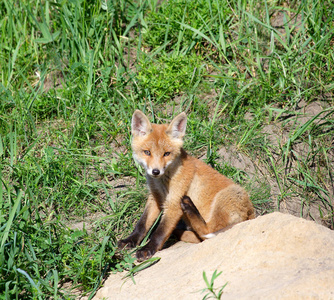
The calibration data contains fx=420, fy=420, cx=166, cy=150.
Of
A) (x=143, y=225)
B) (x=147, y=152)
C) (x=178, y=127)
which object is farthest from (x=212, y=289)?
(x=178, y=127)

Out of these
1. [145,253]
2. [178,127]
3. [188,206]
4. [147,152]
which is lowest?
[145,253]

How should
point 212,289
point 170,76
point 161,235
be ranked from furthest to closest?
point 170,76 → point 161,235 → point 212,289

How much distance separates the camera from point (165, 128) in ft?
14.9

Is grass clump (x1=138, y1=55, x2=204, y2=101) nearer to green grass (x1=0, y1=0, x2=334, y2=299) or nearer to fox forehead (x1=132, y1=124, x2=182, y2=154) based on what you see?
green grass (x1=0, y1=0, x2=334, y2=299)

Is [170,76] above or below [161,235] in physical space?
above

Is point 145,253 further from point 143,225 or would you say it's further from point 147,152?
point 147,152

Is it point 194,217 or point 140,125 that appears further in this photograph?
point 140,125

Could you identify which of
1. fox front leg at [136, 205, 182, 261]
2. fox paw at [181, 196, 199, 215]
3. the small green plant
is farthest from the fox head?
the small green plant

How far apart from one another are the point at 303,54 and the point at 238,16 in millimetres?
1148

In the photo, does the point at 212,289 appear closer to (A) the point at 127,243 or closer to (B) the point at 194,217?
(B) the point at 194,217

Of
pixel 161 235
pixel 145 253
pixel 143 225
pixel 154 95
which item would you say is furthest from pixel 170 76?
pixel 145 253

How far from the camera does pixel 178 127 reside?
14.8 feet

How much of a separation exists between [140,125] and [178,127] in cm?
41

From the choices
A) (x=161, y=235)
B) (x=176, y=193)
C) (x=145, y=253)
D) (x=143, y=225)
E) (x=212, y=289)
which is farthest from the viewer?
(x=143, y=225)
